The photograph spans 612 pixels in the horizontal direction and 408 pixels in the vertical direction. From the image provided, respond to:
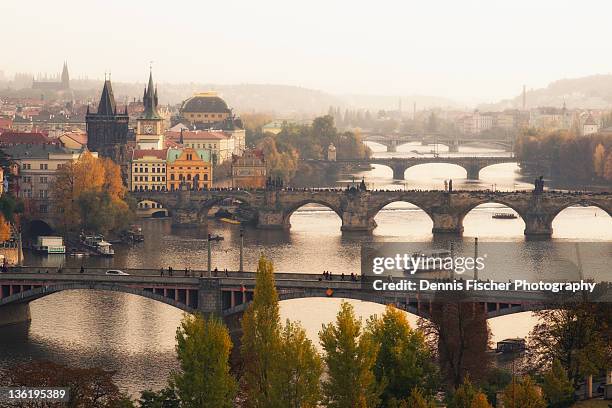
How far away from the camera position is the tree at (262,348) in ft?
125

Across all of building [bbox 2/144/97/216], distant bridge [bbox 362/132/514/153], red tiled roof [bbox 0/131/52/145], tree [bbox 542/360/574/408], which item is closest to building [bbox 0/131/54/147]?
red tiled roof [bbox 0/131/52/145]

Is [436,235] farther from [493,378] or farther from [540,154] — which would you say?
[540,154]

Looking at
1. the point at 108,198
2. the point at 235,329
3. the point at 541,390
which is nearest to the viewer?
the point at 541,390

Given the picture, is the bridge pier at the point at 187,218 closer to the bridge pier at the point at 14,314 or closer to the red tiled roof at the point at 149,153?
the red tiled roof at the point at 149,153

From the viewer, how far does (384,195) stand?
285ft

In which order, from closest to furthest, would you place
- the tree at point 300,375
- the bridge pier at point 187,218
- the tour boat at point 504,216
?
the tree at point 300,375 → the bridge pier at point 187,218 → the tour boat at point 504,216

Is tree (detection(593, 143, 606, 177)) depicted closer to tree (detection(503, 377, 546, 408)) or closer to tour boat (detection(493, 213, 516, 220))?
tour boat (detection(493, 213, 516, 220))

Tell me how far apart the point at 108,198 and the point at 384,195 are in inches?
571

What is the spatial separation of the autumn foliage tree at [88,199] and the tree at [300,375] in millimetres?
41394

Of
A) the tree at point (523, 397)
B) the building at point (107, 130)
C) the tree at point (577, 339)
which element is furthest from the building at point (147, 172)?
the tree at point (523, 397)

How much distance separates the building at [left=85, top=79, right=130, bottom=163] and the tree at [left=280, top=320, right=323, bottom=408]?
57620 mm

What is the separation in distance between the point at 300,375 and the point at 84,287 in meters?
16.2

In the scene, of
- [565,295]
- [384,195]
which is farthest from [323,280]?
[384,195]

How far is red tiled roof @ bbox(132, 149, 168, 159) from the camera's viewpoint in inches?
3834
